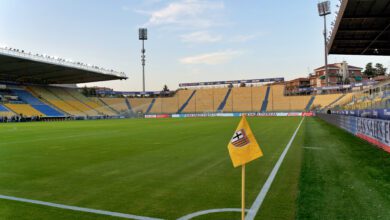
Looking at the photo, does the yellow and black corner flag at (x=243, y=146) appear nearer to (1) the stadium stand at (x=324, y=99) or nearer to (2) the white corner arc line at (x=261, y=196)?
(2) the white corner arc line at (x=261, y=196)

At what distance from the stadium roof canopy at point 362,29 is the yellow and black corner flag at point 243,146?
13844mm

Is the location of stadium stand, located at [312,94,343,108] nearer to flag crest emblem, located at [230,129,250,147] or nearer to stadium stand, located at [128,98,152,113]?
stadium stand, located at [128,98,152,113]

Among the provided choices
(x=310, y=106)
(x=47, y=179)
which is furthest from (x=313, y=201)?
(x=310, y=106)

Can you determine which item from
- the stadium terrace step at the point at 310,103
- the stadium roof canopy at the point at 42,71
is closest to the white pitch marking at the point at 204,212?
the stadium roof canopy at the point at 42,71

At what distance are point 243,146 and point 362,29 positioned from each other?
19328mm

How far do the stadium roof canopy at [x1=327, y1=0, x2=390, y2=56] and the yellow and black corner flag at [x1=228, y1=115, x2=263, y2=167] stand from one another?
1384 cm

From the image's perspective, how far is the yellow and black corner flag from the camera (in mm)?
4414

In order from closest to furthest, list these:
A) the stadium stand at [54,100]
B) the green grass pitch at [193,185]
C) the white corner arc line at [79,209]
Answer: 1. the white corner arc line at [79,209]
2. the green grass pitch at [193,185]
3. the stadium stand at [54,100]

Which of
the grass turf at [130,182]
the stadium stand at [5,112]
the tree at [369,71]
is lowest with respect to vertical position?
the grass turf at [130,182]

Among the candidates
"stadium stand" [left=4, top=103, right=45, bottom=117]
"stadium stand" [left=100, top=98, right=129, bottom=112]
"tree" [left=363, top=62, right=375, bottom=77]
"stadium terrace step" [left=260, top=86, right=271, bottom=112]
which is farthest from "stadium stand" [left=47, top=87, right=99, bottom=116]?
"tree" [left=363, top=62, right=375, bottom=77]

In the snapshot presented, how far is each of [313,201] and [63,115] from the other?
6941 centimetres

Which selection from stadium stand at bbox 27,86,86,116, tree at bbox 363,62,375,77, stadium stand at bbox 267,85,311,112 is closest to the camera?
stadium stand at bbox 27,86,86,116

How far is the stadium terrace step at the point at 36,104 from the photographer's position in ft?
214

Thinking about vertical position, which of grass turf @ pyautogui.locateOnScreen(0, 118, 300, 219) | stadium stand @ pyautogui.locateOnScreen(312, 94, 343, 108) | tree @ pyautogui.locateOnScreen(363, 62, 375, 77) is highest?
tree @ pyautogui.locateOnScreen(363, 62, 375, 77)
